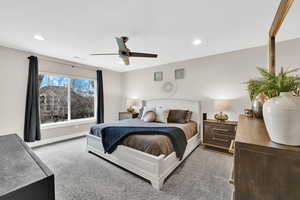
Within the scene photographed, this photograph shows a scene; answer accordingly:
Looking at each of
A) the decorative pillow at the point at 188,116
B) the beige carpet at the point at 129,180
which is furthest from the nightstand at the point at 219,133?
the decorative pillow at the point at 188,116

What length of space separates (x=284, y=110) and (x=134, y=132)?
2054mm

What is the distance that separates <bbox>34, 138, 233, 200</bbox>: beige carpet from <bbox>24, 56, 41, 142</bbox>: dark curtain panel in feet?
2.58

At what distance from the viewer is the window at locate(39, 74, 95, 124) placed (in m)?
3.82

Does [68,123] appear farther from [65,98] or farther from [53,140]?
[65,98]

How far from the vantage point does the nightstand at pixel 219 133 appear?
2990 millimetres

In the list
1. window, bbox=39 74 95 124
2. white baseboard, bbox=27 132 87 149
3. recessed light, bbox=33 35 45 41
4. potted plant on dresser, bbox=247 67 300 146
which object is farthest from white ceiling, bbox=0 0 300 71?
white baseboard, bbox=27 132 87 149

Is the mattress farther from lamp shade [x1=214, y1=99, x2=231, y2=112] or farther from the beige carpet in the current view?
lamp shade [x1=214, y1=99, x2=231, y2=112]

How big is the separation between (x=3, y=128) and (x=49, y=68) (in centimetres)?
179

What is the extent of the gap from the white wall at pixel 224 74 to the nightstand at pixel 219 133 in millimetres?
486

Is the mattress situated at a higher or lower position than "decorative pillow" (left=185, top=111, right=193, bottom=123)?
lower

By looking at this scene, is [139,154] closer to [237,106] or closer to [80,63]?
[237,106]

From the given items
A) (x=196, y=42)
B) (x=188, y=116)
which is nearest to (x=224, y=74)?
(x=196, y=42)

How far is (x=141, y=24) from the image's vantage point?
216 centimetres

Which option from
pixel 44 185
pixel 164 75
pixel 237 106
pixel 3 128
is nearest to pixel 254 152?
pixel 44 185
